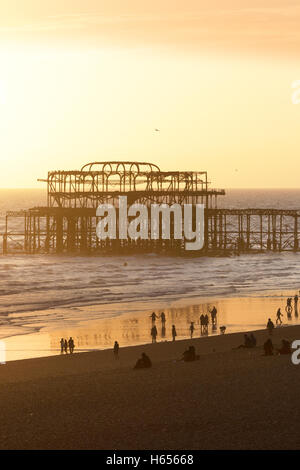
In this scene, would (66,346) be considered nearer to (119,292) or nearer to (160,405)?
(160,405)

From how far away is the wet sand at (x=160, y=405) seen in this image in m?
12.8

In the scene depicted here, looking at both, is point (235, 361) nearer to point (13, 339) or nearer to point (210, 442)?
point (210, 442)

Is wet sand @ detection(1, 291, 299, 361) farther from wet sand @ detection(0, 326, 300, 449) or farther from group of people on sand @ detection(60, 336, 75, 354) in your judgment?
wet sand @ detection(0, 326, 300, 449)

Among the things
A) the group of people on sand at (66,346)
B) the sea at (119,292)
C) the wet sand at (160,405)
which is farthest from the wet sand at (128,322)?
the wet sand at (160,405)

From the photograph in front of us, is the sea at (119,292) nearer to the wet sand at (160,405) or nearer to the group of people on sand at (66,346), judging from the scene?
the group of people on sand at (66,346)

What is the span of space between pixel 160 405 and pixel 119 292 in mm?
30342

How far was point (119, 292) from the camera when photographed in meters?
45.2

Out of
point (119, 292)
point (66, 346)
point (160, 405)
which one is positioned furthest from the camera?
point (119, 292)

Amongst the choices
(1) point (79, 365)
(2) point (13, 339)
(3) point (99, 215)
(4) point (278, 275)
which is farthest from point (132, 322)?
(3) point (99, 215)

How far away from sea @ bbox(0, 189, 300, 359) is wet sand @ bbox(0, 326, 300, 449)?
7.06 metres

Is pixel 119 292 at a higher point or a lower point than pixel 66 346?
lower

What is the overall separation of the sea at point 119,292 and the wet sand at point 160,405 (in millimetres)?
7057

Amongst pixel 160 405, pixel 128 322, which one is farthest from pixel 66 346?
pixel 160 405

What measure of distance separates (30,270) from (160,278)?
1173 centimetres
